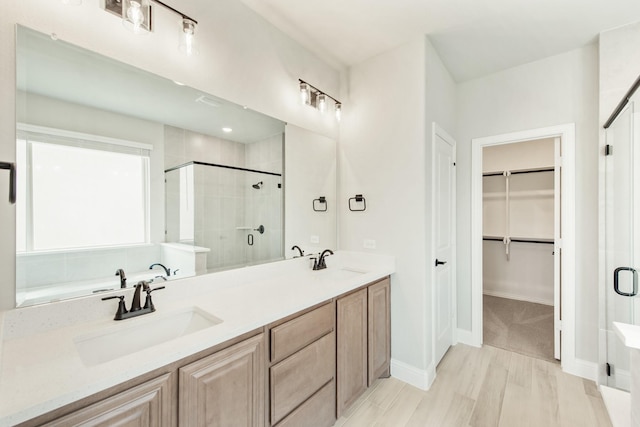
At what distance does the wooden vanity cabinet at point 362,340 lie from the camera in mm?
1760

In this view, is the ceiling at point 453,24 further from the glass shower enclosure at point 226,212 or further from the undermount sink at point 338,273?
the undermount sink at point 338,273

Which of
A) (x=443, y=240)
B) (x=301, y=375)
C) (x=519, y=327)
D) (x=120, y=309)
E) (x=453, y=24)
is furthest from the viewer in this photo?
(x=519, y=327)

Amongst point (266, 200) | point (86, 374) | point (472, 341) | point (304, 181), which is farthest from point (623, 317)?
point (86, 374)

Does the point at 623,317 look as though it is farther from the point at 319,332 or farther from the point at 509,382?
the point at 319,332

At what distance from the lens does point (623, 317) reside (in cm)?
191

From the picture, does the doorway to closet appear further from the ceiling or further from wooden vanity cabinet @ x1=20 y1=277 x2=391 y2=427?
wooden vanity cabinet @ x1=20 y1=277 x2=391 y2=427

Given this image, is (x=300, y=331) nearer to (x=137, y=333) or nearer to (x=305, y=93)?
(x=137, y=333)

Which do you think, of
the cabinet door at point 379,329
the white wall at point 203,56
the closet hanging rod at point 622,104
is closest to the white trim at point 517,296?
the closet hanging rod at point 622,104

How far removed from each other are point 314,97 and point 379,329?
2070 millimetres

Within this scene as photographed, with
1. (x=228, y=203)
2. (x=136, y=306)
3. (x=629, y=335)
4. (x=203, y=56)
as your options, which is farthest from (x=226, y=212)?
(x=629, y=335)

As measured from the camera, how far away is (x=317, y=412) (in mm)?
1565

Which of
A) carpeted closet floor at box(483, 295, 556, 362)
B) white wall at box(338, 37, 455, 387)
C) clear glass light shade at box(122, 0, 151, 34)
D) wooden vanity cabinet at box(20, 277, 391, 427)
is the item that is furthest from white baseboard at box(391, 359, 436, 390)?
clear glass light shade at box(122, 0, 151, 34)

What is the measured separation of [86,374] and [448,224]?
2837mm

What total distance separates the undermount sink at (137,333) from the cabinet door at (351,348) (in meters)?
0.86
